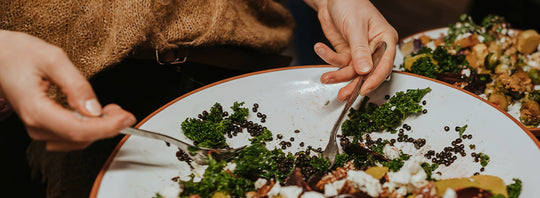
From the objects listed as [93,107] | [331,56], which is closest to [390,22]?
[331,56]

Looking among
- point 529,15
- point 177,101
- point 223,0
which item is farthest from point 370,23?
point 529,15

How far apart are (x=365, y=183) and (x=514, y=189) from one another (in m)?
0.47

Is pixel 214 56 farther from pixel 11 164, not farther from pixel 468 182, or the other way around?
pixel 468 182

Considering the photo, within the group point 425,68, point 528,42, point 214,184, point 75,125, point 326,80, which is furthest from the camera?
point 528,42

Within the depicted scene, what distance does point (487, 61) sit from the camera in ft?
6.57

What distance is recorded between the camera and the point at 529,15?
128 inches

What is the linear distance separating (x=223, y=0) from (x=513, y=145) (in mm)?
1308

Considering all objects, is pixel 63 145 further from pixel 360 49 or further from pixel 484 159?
pixel 484 159

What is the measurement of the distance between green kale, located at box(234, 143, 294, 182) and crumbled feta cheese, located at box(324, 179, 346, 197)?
21 cm

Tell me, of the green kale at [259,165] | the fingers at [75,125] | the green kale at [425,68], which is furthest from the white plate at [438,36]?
the fingers at [75,125]

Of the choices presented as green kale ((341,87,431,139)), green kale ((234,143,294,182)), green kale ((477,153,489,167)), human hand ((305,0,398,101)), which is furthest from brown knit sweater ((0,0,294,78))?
green kale ((477,153,489,167))

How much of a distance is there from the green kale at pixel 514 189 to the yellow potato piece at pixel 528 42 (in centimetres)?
129

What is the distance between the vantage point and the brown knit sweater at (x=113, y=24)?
1.44 meters

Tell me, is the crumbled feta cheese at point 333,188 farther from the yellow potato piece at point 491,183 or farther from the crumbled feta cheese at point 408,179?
the yellow potato piece at point 491,183
